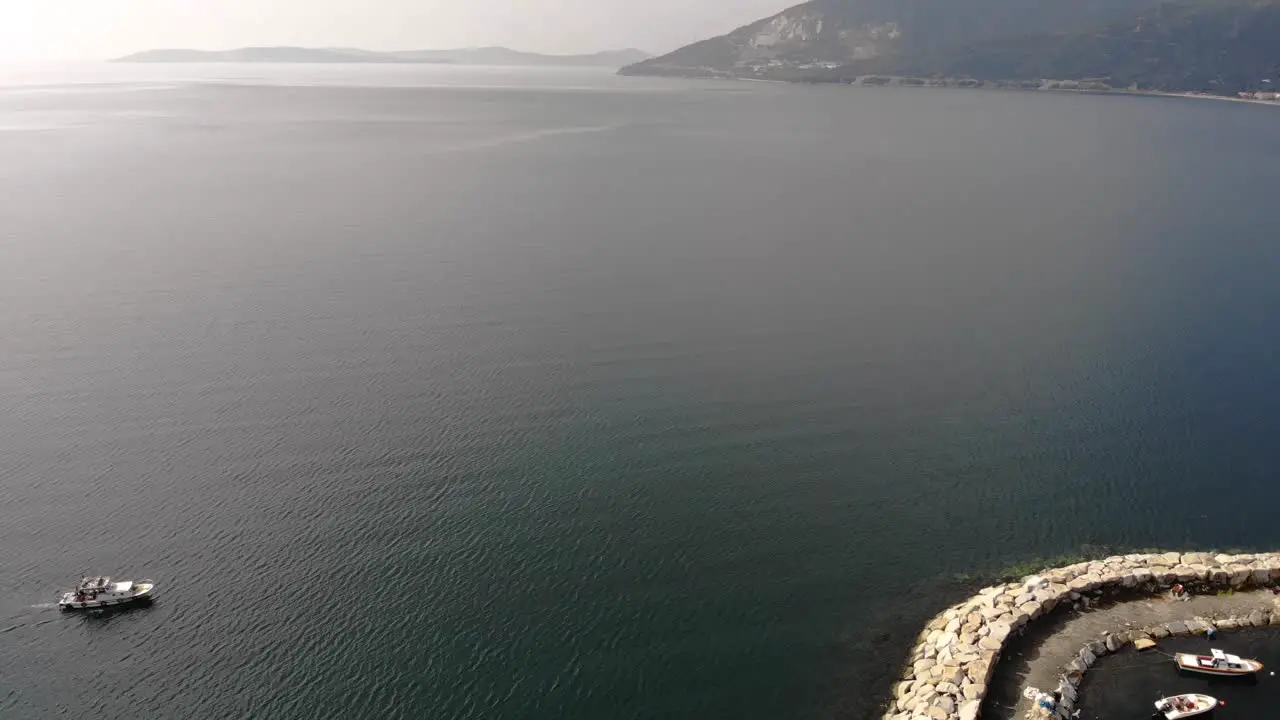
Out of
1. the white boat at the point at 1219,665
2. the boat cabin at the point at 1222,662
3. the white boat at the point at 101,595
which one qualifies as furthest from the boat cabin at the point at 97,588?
the boat cabin at the point at 1222,662

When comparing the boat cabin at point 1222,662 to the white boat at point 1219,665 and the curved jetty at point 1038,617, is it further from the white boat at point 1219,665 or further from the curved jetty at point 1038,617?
the curved jetty at point 1038,617

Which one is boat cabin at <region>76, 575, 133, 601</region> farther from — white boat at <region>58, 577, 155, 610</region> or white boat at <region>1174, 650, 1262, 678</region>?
white boat at <region>1174, 650, 1262, 678</region>

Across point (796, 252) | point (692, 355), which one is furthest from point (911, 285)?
point (692, 355)

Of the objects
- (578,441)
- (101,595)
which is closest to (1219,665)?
(578,441)

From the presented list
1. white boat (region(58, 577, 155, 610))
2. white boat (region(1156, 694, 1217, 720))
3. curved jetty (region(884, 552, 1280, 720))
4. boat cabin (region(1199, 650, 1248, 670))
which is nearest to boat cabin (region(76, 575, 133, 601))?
white boat (region(58, 577, 155, 610))

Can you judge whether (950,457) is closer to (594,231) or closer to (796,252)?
(796,252)

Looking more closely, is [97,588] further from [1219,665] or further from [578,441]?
[1219,665]
